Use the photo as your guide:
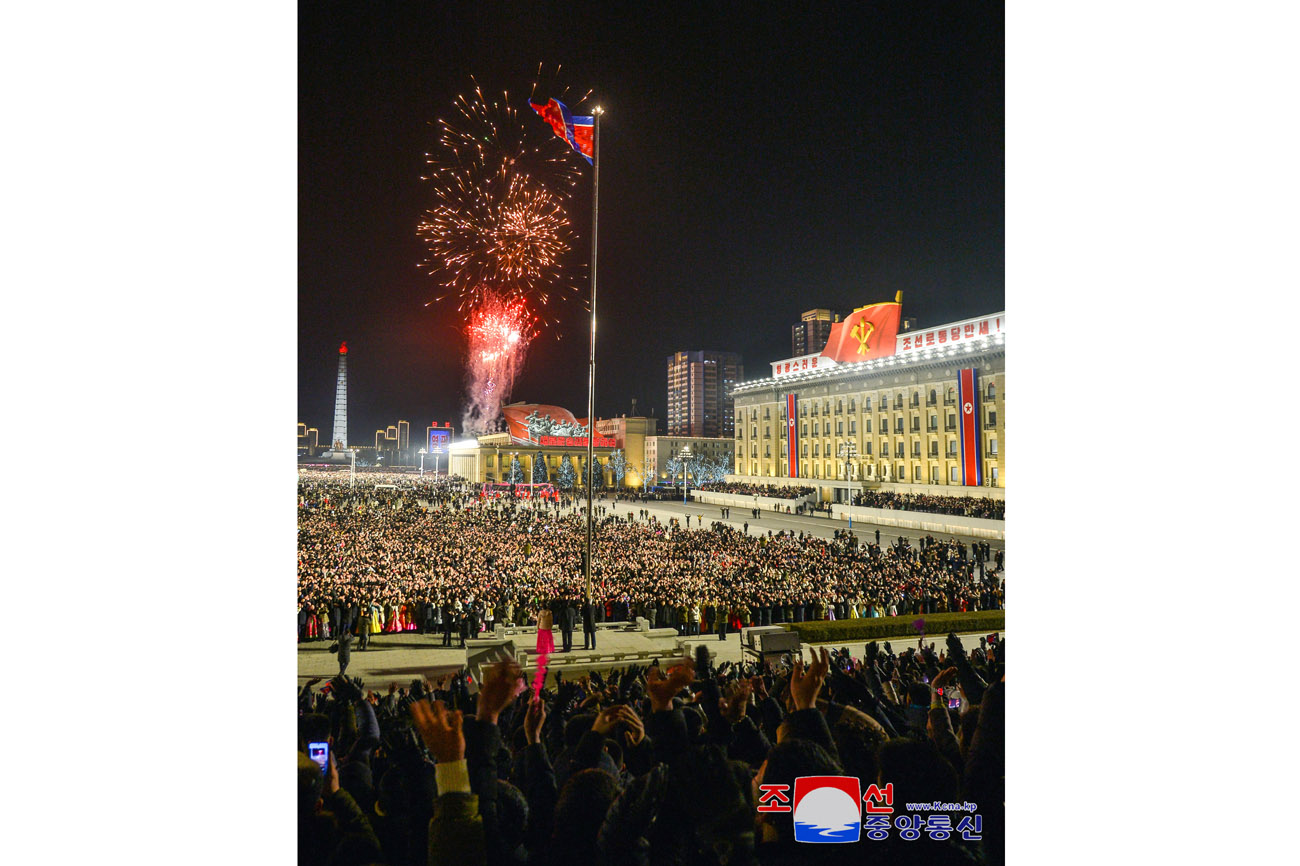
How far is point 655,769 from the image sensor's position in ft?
14.0

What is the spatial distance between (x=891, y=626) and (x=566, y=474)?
56032 mm

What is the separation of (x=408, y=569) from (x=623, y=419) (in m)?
63.5

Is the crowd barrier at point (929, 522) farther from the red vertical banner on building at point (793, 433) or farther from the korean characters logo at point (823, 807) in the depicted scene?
the korean characters logo at point (823, 807)

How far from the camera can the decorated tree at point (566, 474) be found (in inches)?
2539

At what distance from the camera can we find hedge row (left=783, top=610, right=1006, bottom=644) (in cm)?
1212

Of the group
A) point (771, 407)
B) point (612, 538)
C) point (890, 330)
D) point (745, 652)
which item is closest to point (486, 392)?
point (612, 538)

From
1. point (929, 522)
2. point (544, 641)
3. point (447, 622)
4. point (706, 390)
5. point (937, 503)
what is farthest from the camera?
point (706, 390)

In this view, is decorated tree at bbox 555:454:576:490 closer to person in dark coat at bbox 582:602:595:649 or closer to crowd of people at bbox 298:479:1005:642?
crowd of people at bbox 298:479:1005:642

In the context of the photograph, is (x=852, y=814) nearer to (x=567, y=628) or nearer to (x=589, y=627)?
(x=589, y=627)

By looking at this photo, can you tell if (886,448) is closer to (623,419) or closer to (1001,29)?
(1001,29)

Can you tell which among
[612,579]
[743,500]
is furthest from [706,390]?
[612,579]

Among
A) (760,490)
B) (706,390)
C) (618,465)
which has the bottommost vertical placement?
(760,490)

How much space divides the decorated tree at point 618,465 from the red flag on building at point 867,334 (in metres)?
37.5

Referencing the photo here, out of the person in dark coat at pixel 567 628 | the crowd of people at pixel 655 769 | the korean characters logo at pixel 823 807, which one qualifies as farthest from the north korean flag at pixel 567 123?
the korean characters logo at pixel 823 807
